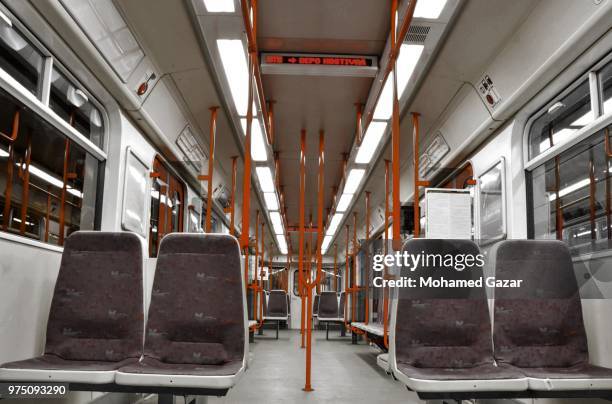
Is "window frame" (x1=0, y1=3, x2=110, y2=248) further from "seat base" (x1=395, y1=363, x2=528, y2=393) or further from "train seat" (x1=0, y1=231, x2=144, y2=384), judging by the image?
"seat base" (x1=395, y1=363, x2=528, y2=393)

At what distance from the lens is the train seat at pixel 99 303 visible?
8.45 feet

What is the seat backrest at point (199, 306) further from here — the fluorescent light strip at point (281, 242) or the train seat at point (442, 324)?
the fluorescent light strip at point (281, 242)

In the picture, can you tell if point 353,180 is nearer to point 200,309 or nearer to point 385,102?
point 385,102

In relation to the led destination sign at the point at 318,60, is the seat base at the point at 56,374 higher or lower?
lower

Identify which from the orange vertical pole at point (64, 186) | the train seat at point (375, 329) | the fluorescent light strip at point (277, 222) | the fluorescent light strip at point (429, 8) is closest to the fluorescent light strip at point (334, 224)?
the fluorescent light strip at point (277, 222)

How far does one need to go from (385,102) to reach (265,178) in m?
3.50

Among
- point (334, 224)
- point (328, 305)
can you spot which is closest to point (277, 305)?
point (328, 305)

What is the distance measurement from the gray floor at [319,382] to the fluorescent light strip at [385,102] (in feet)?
8.70

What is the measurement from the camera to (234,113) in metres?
5.59

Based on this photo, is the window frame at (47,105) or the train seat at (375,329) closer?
the window frame at (47,105)

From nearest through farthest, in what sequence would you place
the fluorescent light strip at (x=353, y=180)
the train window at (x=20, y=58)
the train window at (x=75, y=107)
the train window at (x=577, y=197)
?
the train window at (x=20, y=58) → the train window at (x=577, y=197) → the train window at (x=75, y=107) → the fluorescent light strip at (x=353, y=180)

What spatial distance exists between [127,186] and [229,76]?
1319 millimetres

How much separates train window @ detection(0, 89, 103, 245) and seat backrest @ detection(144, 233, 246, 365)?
103 centimetres

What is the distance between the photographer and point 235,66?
4.47 meters
